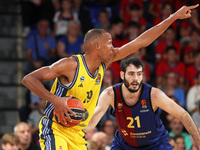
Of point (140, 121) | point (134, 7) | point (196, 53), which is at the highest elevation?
point (134, 7)

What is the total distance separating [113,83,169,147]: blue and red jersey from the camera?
5688 mm

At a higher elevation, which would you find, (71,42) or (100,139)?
(71,42)

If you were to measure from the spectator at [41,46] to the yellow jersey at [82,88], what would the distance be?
475cm

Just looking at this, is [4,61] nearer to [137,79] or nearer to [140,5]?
[140,5]

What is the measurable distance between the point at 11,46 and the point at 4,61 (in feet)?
1.65

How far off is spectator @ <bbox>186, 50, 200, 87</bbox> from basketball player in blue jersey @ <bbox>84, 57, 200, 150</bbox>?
4441 mm

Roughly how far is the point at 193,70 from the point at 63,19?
329cm

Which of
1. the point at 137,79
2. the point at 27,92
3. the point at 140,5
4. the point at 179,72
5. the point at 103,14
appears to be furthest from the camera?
the point at 140,5

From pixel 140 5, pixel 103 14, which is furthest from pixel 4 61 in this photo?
pixel 140 5

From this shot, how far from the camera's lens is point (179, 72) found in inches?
396

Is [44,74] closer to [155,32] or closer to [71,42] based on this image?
→ [155,32]

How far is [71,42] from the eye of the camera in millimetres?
10086

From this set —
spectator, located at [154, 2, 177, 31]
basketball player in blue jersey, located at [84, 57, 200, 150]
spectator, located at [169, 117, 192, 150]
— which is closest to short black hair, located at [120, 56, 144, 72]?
basketball player in blue jersey, located at [84, 57, 200, 150]

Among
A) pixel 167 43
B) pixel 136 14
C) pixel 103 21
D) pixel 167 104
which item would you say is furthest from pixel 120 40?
pixel 167 104
